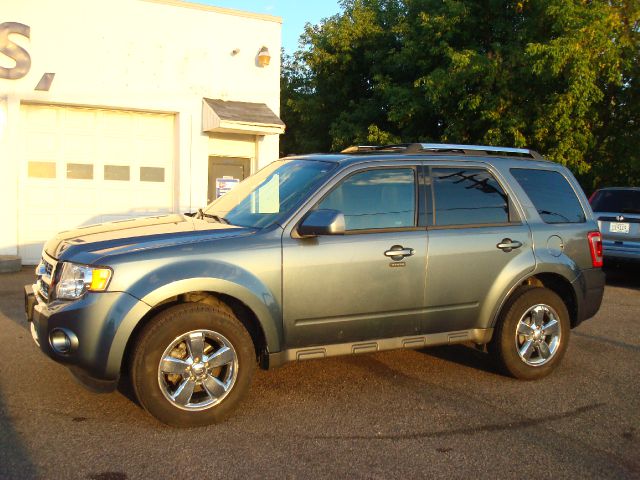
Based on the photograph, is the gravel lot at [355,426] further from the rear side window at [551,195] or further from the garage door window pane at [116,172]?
the garage door window pane at [116,172]

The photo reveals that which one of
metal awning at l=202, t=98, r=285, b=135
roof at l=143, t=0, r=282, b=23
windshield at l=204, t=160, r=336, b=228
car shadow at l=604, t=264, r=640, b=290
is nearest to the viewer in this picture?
windshield at l=204, t=160, r=336, b=228

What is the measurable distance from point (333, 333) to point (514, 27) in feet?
44.0

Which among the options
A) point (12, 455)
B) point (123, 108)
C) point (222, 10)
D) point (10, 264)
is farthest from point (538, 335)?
point (222, 10)

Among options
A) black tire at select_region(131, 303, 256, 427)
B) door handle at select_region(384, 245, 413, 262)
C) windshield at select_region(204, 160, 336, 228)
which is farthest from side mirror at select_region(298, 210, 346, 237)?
black tire at select_region(131, 303, 256, 427)

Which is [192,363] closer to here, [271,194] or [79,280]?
[79,280]

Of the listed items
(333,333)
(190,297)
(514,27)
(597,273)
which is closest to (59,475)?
(190,297)

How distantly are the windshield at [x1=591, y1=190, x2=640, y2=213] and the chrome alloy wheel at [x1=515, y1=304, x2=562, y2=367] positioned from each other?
21.2 feet

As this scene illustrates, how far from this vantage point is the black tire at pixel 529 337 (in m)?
5.59

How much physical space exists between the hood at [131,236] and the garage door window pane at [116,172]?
302 inches

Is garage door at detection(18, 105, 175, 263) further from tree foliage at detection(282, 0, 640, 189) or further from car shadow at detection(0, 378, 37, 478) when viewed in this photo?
car shadow at detection(0, 378, 37, 478)

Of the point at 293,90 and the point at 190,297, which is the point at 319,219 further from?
the point at 293,90

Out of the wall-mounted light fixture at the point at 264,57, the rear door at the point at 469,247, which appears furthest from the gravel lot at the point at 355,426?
the wall-mounted light fixture at the point at 264,57

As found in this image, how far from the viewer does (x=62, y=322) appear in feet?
14.1

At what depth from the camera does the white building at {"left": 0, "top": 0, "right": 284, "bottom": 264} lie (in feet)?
38.8
